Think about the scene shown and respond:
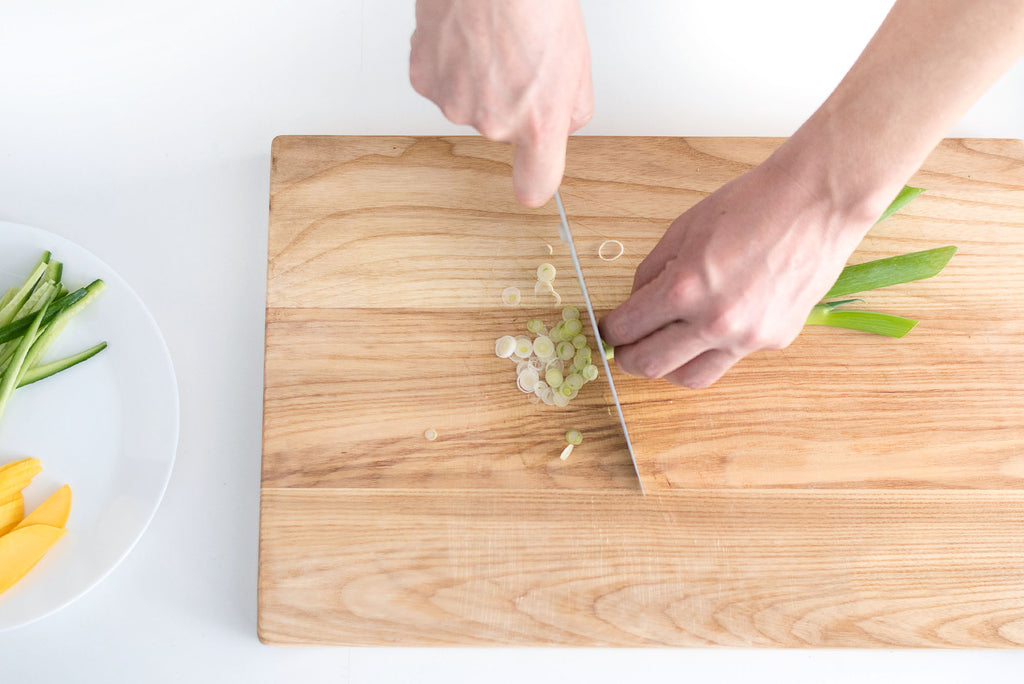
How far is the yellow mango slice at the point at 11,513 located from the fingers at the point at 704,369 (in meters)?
0.87

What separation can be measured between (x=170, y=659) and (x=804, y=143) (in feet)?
3.70

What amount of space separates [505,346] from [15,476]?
0.71 meters

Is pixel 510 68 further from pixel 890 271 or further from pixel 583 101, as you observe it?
pixel 890 271

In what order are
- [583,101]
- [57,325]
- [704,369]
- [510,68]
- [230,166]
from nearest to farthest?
[510,68] < [583,101] < [704,369] < [57,325] < [230,166]

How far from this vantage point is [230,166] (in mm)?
1275

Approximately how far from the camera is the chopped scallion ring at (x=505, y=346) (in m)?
1.12

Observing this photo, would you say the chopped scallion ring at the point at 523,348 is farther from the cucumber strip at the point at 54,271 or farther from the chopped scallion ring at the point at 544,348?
the cucumber strip at the point at 54,271

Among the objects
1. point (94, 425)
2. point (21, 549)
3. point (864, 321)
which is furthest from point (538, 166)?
point (21, 549)

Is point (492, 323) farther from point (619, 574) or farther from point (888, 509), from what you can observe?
point (888, 509)

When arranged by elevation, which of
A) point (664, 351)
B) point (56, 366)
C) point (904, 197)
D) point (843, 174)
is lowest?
point (56, 366)

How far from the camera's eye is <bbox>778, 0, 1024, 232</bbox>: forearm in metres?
0.88

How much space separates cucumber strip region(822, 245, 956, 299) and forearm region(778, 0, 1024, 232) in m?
0.24

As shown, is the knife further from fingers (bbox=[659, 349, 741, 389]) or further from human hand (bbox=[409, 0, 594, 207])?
human hand (bbox=[409, 0, 594, 207])

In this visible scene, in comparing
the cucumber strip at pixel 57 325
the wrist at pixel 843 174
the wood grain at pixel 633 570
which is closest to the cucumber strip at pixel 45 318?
the cucumber strip at pixel 57 325
